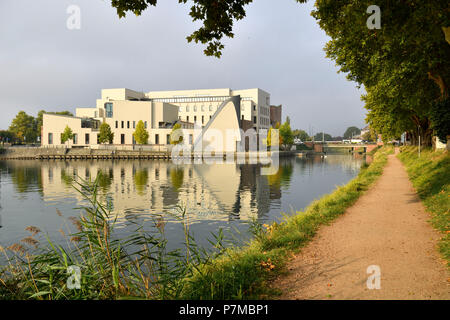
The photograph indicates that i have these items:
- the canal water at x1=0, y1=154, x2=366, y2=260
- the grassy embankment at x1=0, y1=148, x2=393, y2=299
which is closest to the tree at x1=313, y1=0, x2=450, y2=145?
the grassy embankment at x1=0, y1=148, x2=393, y2=299

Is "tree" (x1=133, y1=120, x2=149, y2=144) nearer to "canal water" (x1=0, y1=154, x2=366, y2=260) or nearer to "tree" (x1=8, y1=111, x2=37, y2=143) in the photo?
"canal water" (x1=0, y1=154, x2=366, y2=260)

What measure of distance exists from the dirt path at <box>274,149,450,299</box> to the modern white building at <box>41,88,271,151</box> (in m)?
70.6

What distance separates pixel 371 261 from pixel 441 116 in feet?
52.7

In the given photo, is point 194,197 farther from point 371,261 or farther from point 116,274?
point 116,274

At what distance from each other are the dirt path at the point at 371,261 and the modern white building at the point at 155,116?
7064 cm

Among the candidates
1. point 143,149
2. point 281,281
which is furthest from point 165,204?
point 143,149

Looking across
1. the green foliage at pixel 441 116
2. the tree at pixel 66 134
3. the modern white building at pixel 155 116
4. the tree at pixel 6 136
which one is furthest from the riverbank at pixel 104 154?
the green foliage at pixel 441 116

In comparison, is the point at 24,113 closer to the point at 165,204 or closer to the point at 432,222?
the point at 165,204

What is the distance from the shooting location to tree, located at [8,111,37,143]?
4424 inches

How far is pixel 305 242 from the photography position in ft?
26.8

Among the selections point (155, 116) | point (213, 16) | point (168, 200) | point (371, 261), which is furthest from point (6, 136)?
point (371, 261)

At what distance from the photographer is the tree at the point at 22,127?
112375 millimetres

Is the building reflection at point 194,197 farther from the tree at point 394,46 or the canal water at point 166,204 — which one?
the tree at point 394,46

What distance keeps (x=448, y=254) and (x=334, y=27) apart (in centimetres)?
952
